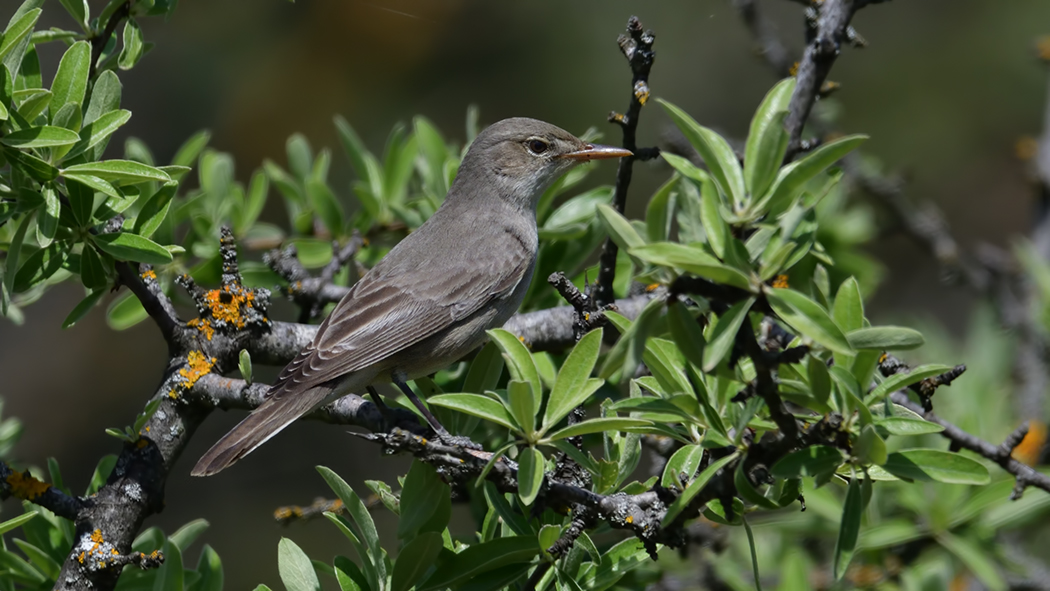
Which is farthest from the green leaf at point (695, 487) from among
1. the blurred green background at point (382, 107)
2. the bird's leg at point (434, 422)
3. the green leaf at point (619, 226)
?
the blurred green background at point (382, 107)

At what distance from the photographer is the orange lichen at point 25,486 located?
293 centimetres

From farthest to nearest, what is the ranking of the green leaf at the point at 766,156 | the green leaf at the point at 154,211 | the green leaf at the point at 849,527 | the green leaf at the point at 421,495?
Result: 1. the green leaf at the point at 154,211
2. the green leaf at the point at 421,495
3. the green leaf at the point at 849,527
4. the green leaf at the point at 766,156

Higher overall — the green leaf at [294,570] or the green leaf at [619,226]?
the green leaf at [619,226]

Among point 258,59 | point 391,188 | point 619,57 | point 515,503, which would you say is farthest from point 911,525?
point 258,59

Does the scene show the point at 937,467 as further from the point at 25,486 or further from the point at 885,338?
the point at 25,486

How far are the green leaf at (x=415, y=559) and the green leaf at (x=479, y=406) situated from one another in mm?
444

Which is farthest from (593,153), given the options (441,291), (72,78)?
(72,78)

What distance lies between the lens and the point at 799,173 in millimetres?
2080

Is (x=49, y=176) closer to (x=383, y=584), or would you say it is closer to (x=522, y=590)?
(x=383, y=584)

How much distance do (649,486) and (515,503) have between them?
44 centimetres

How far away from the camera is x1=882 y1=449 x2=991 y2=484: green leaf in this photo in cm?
211

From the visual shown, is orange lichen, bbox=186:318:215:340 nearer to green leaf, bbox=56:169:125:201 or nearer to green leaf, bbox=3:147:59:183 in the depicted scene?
green leaf, bbox=56:169:125:201

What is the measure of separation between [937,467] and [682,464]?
0.69 m

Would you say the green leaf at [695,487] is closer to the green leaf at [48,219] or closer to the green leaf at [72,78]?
the green leaf at [48,219]
